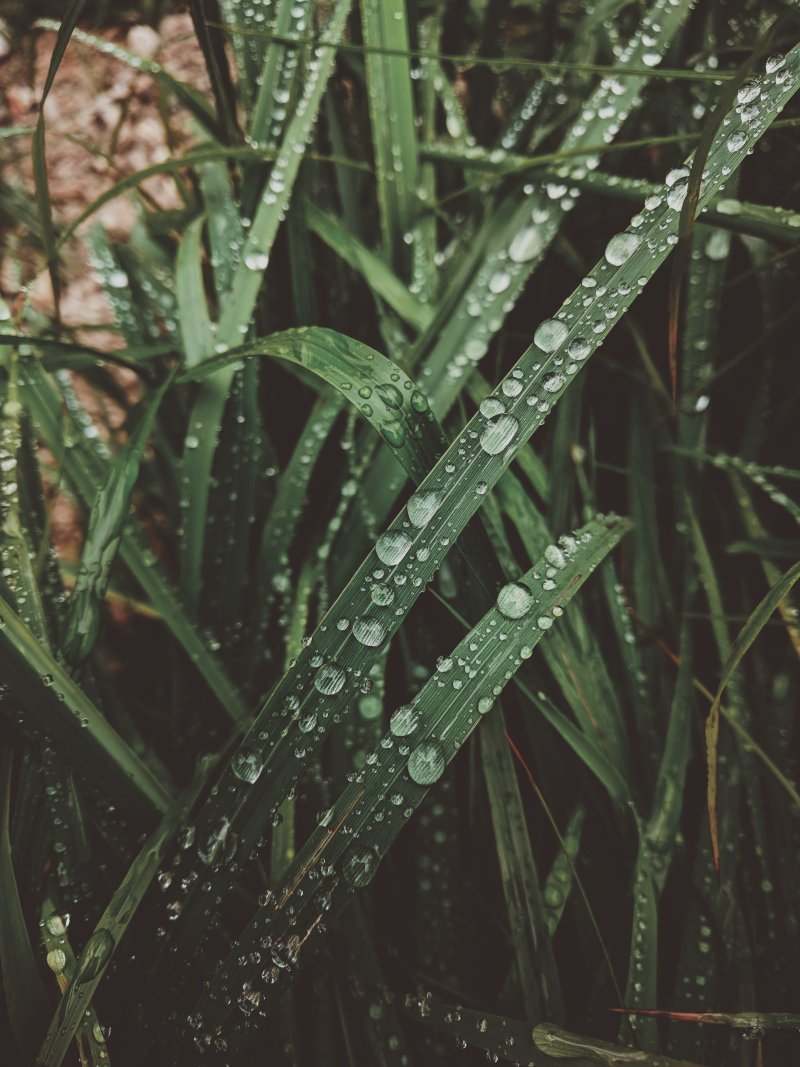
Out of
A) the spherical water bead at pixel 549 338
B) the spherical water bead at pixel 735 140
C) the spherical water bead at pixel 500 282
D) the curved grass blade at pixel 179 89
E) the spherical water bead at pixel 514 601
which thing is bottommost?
the spherical water bead at pixel 514 601

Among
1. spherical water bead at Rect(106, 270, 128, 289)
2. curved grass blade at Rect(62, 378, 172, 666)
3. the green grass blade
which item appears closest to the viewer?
curved grass blade at Rect(62, 378, 172, 666)

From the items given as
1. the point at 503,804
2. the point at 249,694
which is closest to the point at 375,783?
the point at 503,804

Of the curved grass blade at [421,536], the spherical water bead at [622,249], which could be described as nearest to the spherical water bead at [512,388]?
the curved grass blade at [421,536]

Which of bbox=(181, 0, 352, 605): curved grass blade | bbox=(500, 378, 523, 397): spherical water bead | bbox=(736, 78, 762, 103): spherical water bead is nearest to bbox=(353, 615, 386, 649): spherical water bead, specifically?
bbox=(500, 378, 523, 397): spherical water bead

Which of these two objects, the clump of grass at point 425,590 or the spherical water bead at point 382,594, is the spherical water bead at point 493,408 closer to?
the clump of grass at point 425,590

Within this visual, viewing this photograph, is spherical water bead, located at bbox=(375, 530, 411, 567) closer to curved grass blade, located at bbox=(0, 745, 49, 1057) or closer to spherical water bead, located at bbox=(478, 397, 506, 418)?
spherical water bead, located at bbox=(478, 397, 506, 418)

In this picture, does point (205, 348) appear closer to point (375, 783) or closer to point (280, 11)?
point (280, 11)
